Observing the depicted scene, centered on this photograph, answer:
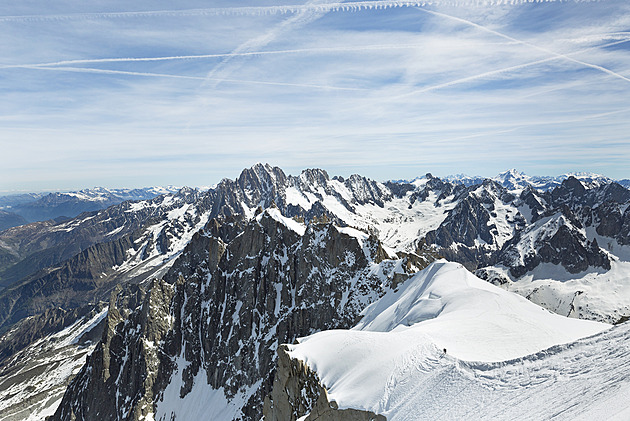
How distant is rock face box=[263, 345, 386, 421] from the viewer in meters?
33.5

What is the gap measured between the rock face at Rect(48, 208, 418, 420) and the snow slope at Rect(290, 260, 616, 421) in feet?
193

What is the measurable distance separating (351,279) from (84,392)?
139m

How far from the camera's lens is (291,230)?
481ft

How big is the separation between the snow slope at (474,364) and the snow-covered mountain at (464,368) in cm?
9

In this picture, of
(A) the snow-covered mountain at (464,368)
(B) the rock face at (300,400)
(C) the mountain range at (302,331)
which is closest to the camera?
(A) the snow-covered mountain at (464,368)

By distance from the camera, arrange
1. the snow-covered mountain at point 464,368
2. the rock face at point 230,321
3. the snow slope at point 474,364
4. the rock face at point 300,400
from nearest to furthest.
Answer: the snow-covered mountain at point 464,368 → the snow slope at point 474,364 → the rock face at point 300,400 → the rock face at point 230,321

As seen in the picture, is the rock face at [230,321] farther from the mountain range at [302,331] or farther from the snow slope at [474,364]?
the snow slope at [474,364]

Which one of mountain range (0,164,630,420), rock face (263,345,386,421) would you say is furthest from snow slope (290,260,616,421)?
rock face (263,345,386,421)

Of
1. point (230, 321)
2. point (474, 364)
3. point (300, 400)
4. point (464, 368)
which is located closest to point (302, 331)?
point (230, 321)

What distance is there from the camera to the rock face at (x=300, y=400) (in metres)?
33.5

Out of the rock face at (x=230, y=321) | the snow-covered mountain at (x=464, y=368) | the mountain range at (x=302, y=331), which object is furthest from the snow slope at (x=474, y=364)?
the rock face at (x=230, y=321)

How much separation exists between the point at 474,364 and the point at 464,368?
0.96 metres

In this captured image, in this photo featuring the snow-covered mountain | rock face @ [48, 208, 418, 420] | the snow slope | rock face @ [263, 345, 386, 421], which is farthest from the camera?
rock face @ [48, 208, 418, 420]

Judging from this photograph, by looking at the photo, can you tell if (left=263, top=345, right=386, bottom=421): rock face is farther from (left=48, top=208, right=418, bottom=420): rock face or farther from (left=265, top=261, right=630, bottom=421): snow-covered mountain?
(left=48, top=208, right=418, bottom=420): rock face
